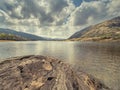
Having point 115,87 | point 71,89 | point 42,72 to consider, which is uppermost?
point 42,72

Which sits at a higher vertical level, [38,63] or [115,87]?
[38,63]

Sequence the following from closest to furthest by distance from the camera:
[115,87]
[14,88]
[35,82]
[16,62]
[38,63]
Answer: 1. [14,88]
2. [35,82]
3. [38,63]
4. [16,62]
5. [115,87]

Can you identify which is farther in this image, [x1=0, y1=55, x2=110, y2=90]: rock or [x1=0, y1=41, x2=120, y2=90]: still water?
[x1=0, y1=41, x2=120, y2=90]: still water

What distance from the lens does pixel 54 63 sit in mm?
19250

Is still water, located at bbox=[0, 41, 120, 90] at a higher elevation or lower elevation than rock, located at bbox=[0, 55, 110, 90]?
lower

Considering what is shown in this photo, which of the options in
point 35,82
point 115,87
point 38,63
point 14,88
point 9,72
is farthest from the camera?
point 115,87

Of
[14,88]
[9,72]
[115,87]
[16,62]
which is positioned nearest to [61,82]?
[14,88]

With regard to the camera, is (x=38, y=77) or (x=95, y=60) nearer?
(x=38, y=77)

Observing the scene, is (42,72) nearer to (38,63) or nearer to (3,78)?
(38,63)

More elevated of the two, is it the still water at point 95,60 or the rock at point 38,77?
the rock at point 38,77

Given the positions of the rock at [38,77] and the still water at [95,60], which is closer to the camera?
the rock at [38,77]

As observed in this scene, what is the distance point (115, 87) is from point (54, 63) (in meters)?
15.3

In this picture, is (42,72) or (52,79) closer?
(52,79)

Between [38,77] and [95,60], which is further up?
[38,77]
